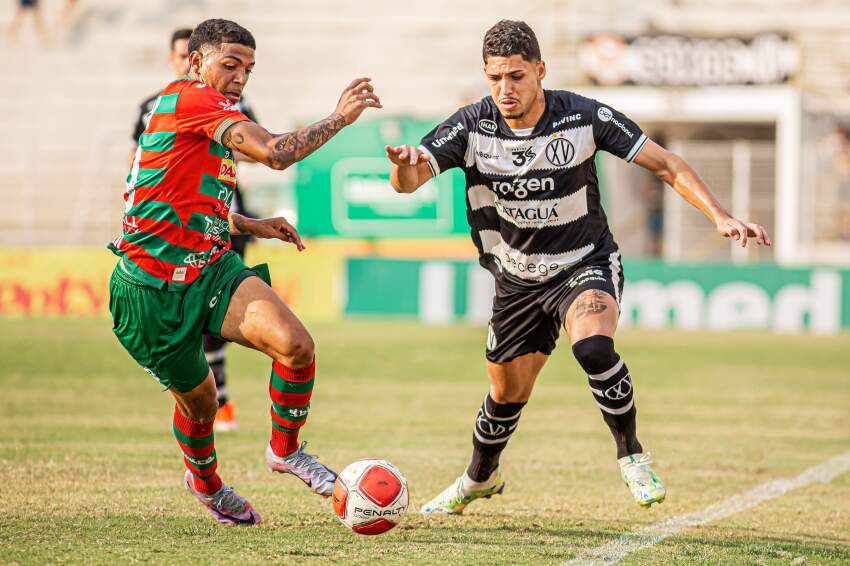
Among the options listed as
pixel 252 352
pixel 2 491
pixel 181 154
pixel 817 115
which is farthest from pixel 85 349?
pixel 817 115

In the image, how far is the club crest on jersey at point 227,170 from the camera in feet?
19.8

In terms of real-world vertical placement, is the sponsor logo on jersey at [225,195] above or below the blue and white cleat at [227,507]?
above

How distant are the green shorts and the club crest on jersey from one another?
41 centimetres

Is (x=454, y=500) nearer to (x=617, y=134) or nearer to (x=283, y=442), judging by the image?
(x=283, y=442)

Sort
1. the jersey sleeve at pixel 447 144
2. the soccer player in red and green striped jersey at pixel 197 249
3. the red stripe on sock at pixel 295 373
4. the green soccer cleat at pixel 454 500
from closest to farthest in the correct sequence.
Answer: the soccer player in red and green striped jersey at pixel 197 249 < the red stripe on sock at pixel 295 373 < the jersey sleeve at pixel 447 144 < the green soccer cleat at pixel 454 500

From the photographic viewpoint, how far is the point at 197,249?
596cm

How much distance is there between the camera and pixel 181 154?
589cm

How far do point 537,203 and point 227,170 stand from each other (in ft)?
5.07

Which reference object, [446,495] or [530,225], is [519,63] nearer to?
[530,225]

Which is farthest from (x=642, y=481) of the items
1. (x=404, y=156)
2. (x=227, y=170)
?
(x=227, y=170)

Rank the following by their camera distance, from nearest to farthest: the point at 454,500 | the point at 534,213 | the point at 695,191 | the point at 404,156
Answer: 1. the point at 404,156
2. the point at 695,191
3. the point at 534,213
4. the point at 454,500

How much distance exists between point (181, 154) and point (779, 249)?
20.3 metres

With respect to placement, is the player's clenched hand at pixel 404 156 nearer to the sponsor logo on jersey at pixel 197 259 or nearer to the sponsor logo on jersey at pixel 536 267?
the sponsor logo on jersey at pixel 536 267

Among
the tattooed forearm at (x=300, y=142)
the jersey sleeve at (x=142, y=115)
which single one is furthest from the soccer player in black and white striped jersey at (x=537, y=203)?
the jersey sleeve at (x=142, y=115)
